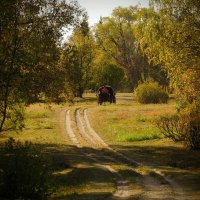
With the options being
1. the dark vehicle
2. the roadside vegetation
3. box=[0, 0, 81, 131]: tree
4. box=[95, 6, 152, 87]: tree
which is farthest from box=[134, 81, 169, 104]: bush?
box=[0, 0, 81, 131]: tree

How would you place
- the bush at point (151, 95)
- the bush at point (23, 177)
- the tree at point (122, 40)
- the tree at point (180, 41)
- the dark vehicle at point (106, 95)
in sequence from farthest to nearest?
the tree at point (122, 40)
the bush at point (151, 95)
the dark vehicle at point (106, 95)
the tree at point (180, 41)
the bush at point (23, 177)

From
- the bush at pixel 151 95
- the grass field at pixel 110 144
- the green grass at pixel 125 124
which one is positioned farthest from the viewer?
the bush at pixel 151 95

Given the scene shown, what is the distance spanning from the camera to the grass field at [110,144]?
57.3ft

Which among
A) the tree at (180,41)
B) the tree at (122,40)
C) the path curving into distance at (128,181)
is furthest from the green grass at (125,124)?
the tree at (122,40)

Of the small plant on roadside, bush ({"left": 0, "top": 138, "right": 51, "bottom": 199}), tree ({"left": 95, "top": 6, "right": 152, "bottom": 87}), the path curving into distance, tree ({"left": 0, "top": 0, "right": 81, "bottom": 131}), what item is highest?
tree ({"left": 95, "top": 6, "right": 152, "bottom": 87})

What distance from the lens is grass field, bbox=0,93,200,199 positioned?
17469 mm

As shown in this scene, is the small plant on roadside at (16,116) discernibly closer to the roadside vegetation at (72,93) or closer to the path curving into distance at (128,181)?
the roadside vegetation at (72,93)

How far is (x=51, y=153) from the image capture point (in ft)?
82.2

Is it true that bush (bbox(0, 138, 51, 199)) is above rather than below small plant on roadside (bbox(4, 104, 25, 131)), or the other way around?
below

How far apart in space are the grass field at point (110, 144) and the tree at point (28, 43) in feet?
9.79

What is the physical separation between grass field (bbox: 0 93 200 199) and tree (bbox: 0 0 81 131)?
117 inches

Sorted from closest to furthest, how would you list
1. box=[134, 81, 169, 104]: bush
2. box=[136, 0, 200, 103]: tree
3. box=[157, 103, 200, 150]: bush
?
box=[157, 103, 200, 150]: bush
box=[136, 0, 200, 103]: tree
box=[134, 81, 169, 104]: bush

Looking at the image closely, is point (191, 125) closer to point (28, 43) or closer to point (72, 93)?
point (72, 93)

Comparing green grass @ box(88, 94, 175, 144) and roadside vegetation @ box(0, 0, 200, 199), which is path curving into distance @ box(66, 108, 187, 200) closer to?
roadside vegetation @ box(0, 0, 200, 199)
